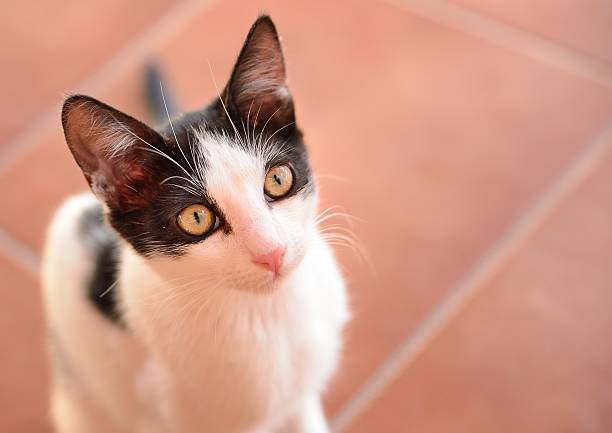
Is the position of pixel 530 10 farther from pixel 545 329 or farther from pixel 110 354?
pixel 110 354

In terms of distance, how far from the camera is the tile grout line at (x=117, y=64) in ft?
5.75

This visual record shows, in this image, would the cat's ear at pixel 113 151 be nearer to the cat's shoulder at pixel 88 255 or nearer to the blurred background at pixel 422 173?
the cat's shoulder at pixel 88 255

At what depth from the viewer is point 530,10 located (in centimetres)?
186

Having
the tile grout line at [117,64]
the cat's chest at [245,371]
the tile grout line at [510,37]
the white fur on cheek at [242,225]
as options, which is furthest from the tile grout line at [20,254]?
the tile grout line at [510,37]

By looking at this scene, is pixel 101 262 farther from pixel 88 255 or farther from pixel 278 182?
pixel 278 182

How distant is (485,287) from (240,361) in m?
0.63

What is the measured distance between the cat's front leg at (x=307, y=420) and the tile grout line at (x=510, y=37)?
3.50 feet

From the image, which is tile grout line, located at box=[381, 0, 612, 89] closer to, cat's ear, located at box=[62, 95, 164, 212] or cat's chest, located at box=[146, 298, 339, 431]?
cat's chest, located at box=[146, 298, 339, 431]

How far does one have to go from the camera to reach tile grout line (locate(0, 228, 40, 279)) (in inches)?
60.9

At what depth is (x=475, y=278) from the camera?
4.64 ft

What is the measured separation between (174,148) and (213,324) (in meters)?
0.26

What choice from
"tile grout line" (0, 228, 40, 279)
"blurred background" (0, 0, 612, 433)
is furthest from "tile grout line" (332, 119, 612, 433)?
"tile grout line" (0, 228, 40, 279)

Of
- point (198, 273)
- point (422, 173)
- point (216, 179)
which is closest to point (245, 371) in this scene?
point (198, 273)

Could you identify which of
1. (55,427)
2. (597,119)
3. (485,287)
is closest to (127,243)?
(55,427)
